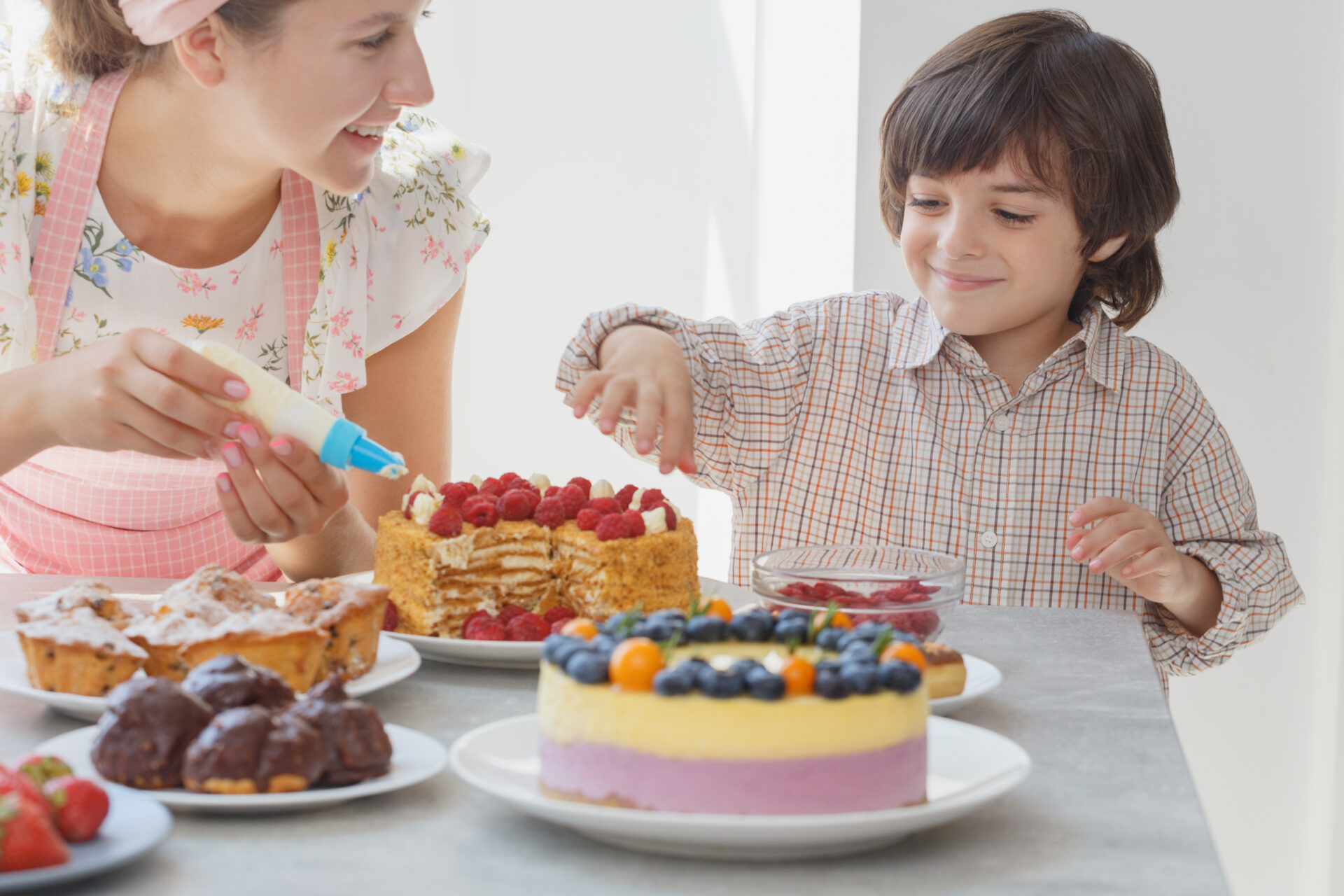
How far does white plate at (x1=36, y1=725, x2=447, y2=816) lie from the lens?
2.07 ft

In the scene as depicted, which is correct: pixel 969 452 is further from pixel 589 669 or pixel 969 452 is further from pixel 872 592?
pixel 589 669

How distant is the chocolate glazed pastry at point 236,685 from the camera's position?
0.68 m

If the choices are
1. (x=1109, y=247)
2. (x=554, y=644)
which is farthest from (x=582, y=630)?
(x=1109, y=247)

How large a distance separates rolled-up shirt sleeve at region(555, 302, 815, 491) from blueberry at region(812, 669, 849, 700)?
990mm

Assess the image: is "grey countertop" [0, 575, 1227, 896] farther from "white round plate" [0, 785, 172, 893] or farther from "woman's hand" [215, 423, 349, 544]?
"woman's hand" [215, 423, 349, 544]

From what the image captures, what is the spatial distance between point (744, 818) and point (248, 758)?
9.6 inches

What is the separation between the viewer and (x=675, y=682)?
64 centimetres

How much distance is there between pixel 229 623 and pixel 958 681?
477 millimetres

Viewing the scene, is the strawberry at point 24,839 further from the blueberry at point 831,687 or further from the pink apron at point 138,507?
the pink apron at point 138,507

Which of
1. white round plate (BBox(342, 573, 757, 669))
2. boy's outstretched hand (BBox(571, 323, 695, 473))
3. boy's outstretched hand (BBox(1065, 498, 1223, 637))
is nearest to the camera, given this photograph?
white round plate (BBox(342, 573, 757, 669))

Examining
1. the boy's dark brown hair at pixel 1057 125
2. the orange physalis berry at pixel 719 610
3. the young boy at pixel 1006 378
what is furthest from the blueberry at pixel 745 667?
the boy's dark brown hair at pixel 1057 125

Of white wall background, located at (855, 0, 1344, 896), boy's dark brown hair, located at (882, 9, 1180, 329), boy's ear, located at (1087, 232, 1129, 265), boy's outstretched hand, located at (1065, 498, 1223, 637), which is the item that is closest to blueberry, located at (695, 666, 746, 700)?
boy's outstretched hand, located at (1065, 498, 1223, 637)

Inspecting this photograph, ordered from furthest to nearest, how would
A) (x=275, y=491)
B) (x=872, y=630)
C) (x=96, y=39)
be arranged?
(x=96, y=39) → (x=275, y=491) → (x=872, y=630)

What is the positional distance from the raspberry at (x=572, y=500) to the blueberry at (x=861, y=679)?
1.67 ft
